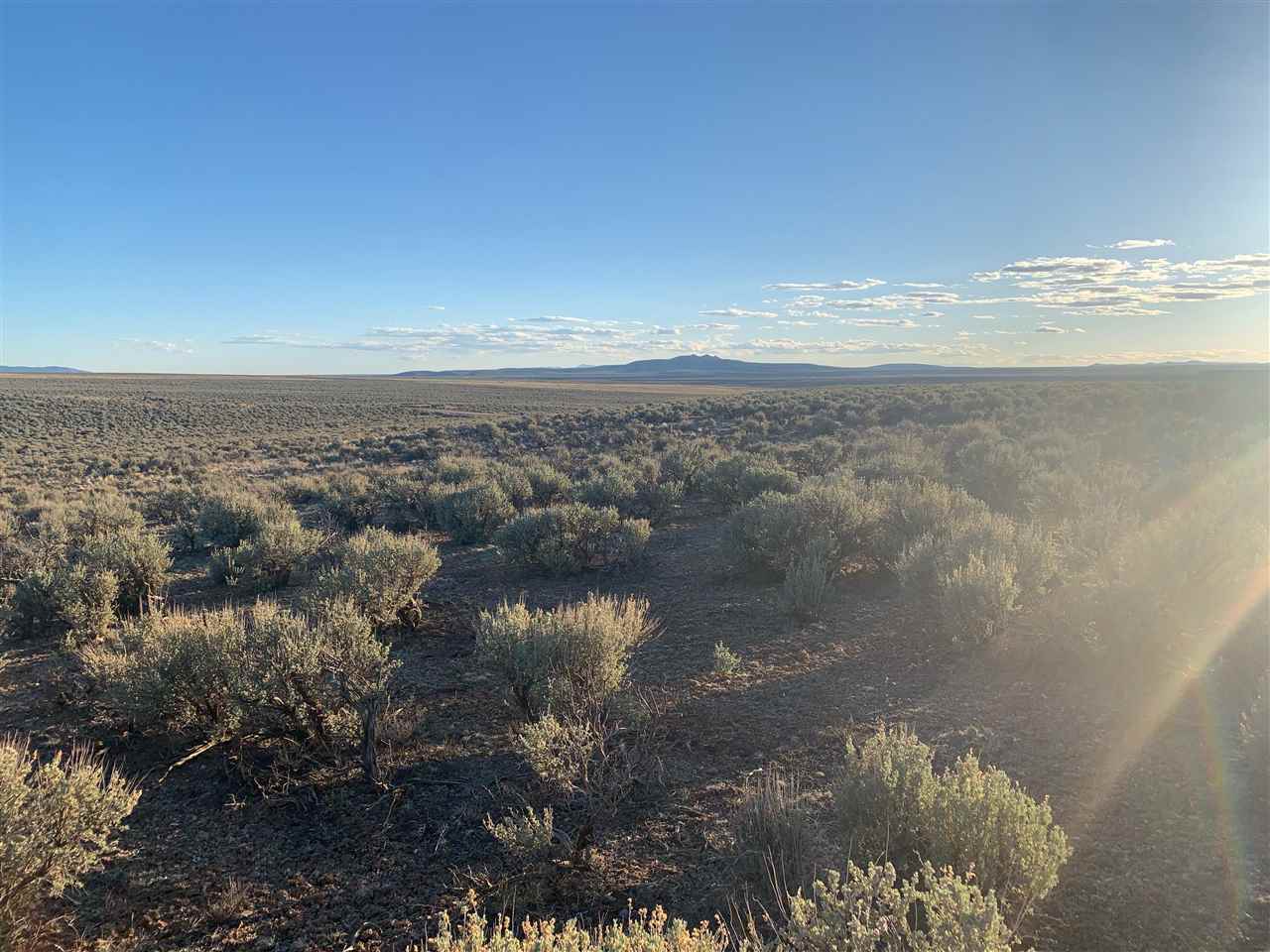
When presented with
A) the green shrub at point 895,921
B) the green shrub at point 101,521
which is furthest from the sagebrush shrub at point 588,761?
the green shrub at point 101,521

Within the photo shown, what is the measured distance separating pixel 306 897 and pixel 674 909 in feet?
6.97

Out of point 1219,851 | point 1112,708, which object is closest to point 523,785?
point 1219,851

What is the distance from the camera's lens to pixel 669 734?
5.11m

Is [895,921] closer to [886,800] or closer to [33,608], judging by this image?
[886,800]

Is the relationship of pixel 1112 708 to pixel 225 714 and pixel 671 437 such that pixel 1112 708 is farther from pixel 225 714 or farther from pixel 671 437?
pixel 671 437

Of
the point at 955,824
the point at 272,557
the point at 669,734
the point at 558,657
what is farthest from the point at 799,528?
the point at 272,557

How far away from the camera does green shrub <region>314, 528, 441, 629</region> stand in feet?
23.3

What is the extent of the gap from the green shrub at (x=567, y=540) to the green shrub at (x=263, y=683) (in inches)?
171

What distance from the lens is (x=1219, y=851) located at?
11.7 ft

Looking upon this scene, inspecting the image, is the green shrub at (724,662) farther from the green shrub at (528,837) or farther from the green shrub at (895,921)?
the green shrub at (895,921)

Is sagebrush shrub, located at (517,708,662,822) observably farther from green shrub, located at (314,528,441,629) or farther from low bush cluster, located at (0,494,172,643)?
low bush cluster, located at (0,494,172,643)

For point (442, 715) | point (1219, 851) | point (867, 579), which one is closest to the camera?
point (1219, 851)

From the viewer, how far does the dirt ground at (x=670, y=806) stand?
340 centimetres

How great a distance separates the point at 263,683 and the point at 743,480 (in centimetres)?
943
